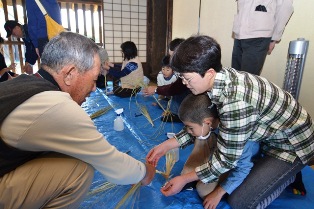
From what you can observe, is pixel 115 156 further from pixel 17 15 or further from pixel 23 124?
pixel 17 15

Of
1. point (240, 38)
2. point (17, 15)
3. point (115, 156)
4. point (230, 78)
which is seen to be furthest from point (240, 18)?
point (17, 15)

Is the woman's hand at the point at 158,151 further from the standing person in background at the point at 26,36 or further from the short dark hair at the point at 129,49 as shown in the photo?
the standing person in background at the point at 26,36

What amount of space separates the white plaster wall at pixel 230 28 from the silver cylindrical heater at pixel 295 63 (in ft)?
1.08

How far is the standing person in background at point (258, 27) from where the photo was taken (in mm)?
2137

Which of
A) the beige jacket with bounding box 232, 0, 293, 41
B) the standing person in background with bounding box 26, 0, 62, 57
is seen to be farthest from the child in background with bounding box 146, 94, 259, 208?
the standing person in background with bounding box 26, 0, 62, 57

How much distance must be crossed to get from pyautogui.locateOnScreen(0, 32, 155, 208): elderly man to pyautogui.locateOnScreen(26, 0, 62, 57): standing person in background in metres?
2.41

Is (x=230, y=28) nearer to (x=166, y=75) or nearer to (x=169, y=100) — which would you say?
(x=166, y=75)

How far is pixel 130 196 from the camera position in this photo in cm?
122

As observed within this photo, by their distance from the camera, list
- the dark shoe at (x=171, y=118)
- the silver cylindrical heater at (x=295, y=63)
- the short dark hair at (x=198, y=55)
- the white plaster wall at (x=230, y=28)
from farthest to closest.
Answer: the dark shoe at (x=171, y=118), the white plaster wall at (x=230, y=28), the silver cylindrical heater at (x=295, y=63), the short dark hair at (x=198, y=55)

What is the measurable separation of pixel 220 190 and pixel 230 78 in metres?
0.61

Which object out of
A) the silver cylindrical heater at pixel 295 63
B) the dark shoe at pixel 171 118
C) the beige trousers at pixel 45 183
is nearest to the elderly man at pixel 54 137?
the beige trousers at pixel 45 183

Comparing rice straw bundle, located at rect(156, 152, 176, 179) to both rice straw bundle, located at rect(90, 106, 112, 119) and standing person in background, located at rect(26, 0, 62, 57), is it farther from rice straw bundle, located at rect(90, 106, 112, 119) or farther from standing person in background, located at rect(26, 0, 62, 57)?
standing person in background, located at rect(26, 0, 62, 57)

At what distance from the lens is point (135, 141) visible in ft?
6.31

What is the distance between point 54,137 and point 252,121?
2.69 ft
